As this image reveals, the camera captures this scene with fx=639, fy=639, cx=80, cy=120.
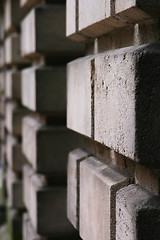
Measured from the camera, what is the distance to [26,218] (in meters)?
4.56

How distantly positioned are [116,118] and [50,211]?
203 cm

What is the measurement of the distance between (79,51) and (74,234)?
42.1 inches

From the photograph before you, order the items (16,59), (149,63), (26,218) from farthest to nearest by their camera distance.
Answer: (16,59) → (26,218) → (149,63)

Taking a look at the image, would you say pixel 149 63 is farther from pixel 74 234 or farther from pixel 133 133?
pixel 74 234

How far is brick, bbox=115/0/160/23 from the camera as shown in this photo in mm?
1604

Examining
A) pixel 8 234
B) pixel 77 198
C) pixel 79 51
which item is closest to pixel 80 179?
pixel 77 198

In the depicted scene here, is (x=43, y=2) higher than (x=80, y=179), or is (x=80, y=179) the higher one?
(x=43, y=2)

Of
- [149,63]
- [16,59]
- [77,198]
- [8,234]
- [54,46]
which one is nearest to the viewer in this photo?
[149,63]

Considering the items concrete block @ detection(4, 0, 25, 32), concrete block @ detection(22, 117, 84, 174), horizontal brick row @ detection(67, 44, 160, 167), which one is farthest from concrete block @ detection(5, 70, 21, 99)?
horizontal brick row @ detection(67, 44, 160, 167)

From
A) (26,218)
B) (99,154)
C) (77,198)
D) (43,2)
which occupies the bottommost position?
(26,218)

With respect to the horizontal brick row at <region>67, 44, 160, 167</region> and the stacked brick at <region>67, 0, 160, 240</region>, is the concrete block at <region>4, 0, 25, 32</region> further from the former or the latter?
the horizontal brick row at <region>67, 44, 160, 167</region>

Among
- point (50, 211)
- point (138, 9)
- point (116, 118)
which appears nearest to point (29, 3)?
point (50, 211)

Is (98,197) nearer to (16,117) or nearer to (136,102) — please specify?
(136,102)

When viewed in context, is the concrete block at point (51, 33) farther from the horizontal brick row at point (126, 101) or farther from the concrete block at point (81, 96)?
the horizontal brick row at point (126, 101)
